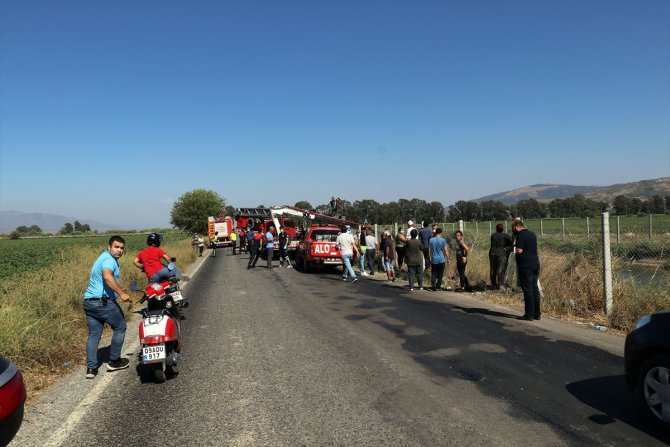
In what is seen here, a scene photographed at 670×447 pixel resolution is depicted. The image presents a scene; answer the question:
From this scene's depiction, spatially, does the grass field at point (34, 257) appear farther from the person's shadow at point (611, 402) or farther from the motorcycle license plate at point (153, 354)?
the person's shadow at point (611, 402)

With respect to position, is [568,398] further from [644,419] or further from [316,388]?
[316,388]

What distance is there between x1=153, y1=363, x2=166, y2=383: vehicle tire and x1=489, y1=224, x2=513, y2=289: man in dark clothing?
9.00 m

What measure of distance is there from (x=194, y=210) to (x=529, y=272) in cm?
A: 7209

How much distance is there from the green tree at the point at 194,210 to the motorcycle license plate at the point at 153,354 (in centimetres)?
7087

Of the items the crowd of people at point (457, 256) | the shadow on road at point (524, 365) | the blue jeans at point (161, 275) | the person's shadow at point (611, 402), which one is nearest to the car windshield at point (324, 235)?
the crowd of people at point (457, 256)

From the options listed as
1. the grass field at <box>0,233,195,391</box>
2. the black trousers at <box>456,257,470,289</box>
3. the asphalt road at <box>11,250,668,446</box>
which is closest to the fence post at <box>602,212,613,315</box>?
the asphalt road at <box>11,250,668,446</box>

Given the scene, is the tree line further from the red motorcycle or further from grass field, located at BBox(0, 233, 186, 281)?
the red motorcycle

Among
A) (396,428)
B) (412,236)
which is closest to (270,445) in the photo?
(396,428)

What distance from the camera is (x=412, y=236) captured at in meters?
12.6

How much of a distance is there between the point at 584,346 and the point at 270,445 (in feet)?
16.4

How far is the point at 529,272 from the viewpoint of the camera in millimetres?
8516

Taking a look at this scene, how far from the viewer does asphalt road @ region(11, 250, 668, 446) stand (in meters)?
3.88

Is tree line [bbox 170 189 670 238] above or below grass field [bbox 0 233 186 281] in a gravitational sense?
above

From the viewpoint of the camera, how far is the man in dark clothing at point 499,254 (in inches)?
469
